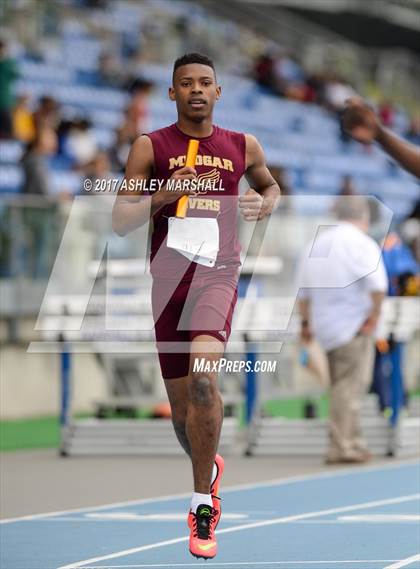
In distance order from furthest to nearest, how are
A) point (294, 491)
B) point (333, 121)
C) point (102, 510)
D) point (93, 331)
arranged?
point (333, 121), point (93, 331), point (294, 491), point (102, 510)

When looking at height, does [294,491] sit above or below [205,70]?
below

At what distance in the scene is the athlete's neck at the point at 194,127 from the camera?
→ 25.2 ft

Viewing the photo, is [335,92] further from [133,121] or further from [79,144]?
[79,144]

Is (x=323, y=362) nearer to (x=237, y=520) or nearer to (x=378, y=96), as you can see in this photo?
(x=237, y=520)

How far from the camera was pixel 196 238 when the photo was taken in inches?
299

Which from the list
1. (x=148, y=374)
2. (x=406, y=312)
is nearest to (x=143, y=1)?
(x=148, y=374)

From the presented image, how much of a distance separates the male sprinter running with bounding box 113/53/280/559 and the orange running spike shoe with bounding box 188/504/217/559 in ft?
0.30

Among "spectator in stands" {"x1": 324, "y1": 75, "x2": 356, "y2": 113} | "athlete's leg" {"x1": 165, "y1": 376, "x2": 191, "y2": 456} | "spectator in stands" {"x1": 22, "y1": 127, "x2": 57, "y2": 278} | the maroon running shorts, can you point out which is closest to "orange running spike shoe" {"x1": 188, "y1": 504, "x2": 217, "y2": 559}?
A: "athlete's leg" {"x1": 165, "y1": 376, "x2": 191, "y2": 456}

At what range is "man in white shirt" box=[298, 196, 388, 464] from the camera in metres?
13.3

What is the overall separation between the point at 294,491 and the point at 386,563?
388 centimetres

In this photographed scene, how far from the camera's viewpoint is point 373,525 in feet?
30.8

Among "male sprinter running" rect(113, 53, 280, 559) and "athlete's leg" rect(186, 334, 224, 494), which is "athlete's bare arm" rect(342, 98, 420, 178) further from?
"athlete's leg" rect(186, 334, 224, 494)

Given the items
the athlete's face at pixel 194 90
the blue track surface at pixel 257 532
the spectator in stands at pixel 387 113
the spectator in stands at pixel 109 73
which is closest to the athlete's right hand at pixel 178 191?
the athlete's face at pixel 194 90

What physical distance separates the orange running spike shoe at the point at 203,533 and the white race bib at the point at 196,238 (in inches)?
46.7
